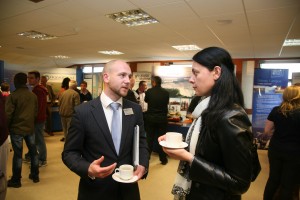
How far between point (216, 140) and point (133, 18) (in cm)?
316

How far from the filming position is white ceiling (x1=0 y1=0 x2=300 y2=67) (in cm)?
302

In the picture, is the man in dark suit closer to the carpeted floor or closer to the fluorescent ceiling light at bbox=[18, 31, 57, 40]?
the carpeted floor

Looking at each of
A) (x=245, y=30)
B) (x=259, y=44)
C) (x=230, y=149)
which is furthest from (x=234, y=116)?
(x=259, y=44)

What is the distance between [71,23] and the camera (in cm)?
410

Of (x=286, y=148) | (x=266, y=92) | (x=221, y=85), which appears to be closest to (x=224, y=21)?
(x=286, y=148)

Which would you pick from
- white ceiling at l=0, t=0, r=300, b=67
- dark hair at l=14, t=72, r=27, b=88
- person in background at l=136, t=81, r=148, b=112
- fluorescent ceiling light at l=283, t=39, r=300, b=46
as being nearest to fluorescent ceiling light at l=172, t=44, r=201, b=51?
white ceiling at l=0, t=0, r=300, b=67

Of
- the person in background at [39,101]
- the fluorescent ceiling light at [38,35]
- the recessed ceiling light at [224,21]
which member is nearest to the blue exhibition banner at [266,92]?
the recessed ceiling light at [224,21]

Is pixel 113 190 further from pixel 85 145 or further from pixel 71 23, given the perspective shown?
pixel 71 23

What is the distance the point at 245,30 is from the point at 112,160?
12.0ft

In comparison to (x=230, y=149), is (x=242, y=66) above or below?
above

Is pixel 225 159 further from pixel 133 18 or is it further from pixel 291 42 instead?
pixel 291 42

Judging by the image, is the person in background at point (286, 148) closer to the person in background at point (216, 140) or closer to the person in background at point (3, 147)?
the person in background at point (216, 140)

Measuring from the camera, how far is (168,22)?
379cm

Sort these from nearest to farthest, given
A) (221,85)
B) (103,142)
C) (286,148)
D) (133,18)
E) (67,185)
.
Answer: (221,85), (103,142), (286,148), (67,185), (133,18)
